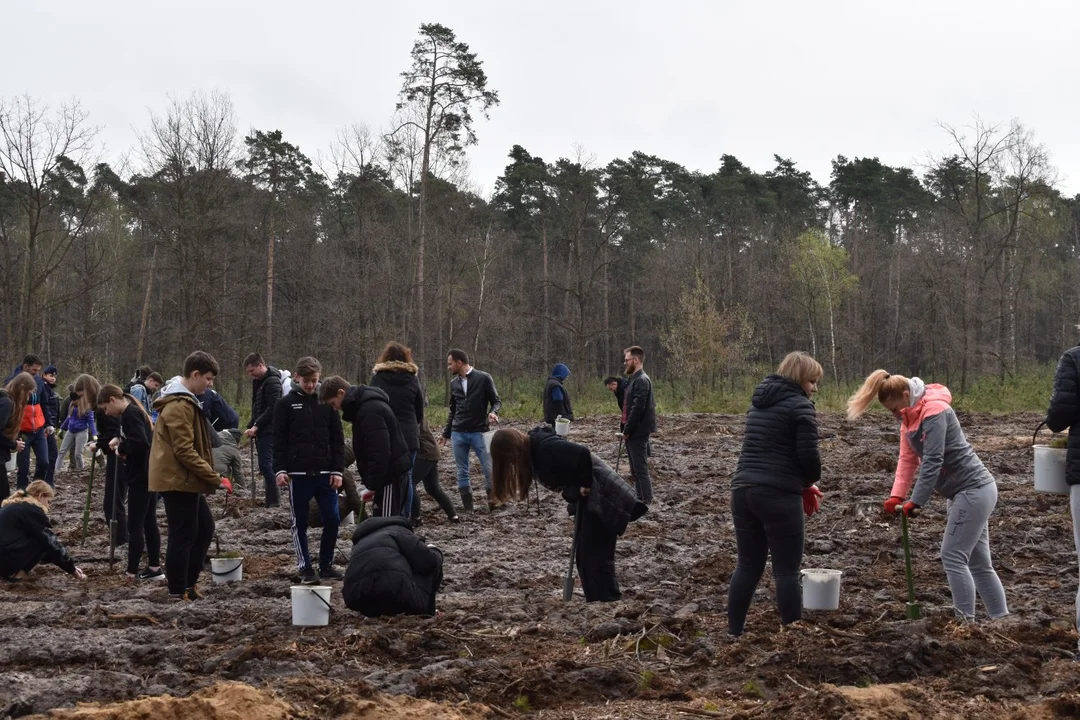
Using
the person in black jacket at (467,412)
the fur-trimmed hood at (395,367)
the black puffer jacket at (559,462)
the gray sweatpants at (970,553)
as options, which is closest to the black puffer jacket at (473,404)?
the person in black jacket at (467,412)

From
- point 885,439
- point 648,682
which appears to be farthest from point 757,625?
point 885,439

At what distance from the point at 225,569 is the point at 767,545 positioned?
4625 mm

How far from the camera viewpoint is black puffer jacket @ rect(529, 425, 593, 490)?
7.08m

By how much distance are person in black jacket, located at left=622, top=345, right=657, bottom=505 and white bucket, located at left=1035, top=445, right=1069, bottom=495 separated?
5.54 meters

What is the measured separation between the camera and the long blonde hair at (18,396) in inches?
440

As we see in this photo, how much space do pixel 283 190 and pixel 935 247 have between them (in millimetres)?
30367

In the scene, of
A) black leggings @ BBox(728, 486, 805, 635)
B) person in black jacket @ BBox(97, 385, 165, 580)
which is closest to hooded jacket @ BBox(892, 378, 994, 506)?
black leggings @ BBox(728, 486, 805, 635)

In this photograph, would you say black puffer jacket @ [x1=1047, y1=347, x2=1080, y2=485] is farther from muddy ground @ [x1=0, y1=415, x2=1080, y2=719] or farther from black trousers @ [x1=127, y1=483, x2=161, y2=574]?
black trousers @ [x1=127, y1=483, x2=161, y2=574]

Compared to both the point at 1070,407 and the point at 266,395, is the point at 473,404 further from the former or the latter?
the point at 1070,407

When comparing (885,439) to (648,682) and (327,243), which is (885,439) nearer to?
(648,682)

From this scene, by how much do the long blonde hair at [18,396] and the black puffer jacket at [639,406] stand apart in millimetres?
6503

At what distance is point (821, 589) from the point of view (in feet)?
22.9

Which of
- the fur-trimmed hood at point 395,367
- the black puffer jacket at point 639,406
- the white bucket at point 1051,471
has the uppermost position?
the fur-trimmed hood at point 395,367

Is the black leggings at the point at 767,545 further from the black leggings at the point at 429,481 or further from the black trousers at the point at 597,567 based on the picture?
the black leggings at the point at 429,481
